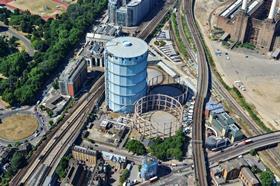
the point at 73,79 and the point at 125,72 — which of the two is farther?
the point at 73,79

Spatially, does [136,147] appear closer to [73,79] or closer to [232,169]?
[232,169]

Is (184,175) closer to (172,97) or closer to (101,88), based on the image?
(172,97)

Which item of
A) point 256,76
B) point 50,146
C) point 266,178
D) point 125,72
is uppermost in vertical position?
point 125,72

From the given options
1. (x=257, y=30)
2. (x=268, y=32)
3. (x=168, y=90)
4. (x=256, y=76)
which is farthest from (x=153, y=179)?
(x=257, y=30)

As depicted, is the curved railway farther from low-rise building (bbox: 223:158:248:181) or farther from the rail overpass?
low-rise building (bbox: 223:158:248:181)

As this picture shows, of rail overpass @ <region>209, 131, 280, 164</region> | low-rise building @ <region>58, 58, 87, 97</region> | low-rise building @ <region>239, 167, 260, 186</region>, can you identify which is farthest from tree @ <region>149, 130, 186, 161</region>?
low-rise building @ <region>58, 58, 87, 97</region>

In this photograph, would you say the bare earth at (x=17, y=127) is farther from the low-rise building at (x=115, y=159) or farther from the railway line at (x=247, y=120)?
the railway line at (x=247, y=120)

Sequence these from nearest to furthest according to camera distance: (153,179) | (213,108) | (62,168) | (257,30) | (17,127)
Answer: (153,179)
(62,168)
(17,127)
(213,108)
(257,30)
